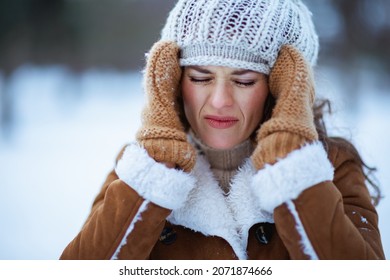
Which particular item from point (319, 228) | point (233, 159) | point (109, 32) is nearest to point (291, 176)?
point (319, 228)

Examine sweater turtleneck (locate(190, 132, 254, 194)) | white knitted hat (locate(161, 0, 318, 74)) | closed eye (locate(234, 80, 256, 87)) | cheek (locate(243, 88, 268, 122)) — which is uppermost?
white knitted hat (locate(161, 0, 318, 74))

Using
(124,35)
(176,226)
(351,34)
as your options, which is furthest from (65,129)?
(176,226)

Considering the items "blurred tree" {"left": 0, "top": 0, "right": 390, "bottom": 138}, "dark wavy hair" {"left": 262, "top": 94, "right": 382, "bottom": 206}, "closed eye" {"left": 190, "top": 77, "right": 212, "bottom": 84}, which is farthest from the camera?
"blurred tree" {"left": 0, "top": 0, "right": 390, "bottom": 138}

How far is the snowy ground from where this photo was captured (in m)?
2.47

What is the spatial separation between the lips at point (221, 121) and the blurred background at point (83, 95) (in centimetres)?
58

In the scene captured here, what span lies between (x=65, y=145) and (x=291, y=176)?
10.3 ft

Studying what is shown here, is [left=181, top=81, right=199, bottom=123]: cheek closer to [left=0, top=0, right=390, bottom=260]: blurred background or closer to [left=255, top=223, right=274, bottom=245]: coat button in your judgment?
[left=255, top=223, right=274, bottom=245]: coat button

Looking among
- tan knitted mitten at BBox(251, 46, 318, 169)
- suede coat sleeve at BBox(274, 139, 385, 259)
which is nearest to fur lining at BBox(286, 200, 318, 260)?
suede coat sleeve at BBox(274, 139, 385, 259)

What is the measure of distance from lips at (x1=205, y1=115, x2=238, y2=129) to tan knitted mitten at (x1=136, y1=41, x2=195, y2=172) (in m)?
0.11

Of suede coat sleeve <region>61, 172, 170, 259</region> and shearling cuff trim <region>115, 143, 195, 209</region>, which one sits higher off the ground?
shearling cuff trim <region>115, 143, 195, 209</region>

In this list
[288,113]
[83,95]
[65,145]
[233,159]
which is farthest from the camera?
[83,95]

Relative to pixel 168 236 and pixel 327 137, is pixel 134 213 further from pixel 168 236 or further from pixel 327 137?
pixel 327 137

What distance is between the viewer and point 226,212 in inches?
57.1
